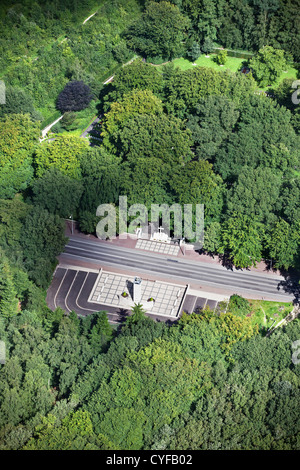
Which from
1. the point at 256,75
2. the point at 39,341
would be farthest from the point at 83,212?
→ the point at 256,75

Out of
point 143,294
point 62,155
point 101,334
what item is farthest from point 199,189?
point 101,334

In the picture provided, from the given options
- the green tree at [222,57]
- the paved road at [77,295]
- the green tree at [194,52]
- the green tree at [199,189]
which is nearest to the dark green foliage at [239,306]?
the paved road at [77,295]

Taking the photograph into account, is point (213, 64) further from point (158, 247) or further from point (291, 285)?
point (291, 285)

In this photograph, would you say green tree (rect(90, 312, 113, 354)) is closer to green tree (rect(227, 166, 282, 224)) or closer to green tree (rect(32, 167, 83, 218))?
green tree (rect(32, 167, 83, 218))

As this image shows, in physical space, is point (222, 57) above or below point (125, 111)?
above

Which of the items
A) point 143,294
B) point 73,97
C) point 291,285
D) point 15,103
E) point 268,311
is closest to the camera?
point 268,311

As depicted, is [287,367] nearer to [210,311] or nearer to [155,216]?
[210,311]

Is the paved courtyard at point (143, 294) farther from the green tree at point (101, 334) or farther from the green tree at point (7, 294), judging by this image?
the green tree at point (7, 294)
